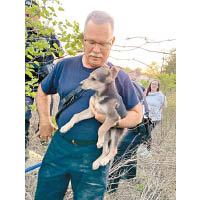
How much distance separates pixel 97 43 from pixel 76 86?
346 mm

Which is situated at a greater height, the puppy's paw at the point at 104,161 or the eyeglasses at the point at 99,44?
the eyeglasses at the point at 99,44

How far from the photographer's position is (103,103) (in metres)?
1.72

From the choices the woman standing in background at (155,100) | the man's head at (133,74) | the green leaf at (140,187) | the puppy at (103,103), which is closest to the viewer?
the puppy at (103,103)

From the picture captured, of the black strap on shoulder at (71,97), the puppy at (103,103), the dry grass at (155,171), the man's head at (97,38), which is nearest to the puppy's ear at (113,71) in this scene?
the puppy at (103,103)

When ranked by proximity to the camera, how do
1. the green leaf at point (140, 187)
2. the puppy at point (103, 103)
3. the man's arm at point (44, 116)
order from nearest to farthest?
the puppy at point (103, 103), the man's arm at point (44, 116), the green leaf at point (140, 187)

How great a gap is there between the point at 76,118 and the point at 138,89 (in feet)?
2.08

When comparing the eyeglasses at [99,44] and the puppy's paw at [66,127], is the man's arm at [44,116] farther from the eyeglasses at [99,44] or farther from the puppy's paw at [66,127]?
the eyeglasses at [99,44]

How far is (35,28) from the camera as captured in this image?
2.01 m

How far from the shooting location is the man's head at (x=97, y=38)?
173 cm

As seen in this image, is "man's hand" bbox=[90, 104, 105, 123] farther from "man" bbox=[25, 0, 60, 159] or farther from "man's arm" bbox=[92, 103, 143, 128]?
"man" bbox=[25, 0, 60, 159]

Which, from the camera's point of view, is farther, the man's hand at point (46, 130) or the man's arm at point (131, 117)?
the man's hand at point (46, 130)

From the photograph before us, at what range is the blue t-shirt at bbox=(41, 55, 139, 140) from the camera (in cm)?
173

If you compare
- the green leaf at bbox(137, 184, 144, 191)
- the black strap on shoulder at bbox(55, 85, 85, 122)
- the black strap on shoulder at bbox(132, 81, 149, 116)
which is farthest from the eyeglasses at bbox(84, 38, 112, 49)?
the green leaf at bbox(137, 184, 144, 191)

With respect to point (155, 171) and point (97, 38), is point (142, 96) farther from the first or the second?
point (155, 171)
